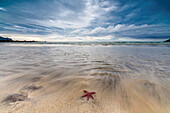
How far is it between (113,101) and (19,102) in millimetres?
2095

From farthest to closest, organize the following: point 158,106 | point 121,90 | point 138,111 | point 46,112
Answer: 1. point 121,90
2. point 158,106
3. point 138,111
4. point 46,112

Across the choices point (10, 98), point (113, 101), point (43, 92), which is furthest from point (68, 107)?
point (10, 98)

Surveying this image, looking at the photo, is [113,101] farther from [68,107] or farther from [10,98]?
[10,98]

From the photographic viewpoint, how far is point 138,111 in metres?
1.56

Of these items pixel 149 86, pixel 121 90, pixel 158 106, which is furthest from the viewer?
pixel 149 86

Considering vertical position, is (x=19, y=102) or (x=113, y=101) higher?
(x=19, y=102)

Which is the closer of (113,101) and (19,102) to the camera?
(19,102)

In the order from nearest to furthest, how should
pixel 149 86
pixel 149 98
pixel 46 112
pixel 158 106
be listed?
1. pixel 46 112
2. pixel 158 106
3. pixel 149 98
4. pixel 149 86

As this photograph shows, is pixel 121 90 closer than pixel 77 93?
No

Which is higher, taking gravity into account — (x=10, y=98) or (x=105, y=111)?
(x=10, y=98)

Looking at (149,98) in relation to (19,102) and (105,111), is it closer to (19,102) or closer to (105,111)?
(105,111)

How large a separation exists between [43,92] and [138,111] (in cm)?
229

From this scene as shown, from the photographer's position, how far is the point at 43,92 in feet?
6.70

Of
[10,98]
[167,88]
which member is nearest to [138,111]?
[167,88]
